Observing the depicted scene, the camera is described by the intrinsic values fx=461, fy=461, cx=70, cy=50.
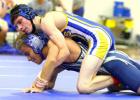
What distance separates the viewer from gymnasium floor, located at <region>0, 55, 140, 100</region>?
11.6 feet

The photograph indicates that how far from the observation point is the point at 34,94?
3.61 m

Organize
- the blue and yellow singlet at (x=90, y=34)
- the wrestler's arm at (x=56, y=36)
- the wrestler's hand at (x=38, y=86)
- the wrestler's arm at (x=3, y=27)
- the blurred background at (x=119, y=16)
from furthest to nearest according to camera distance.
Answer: the blurred background at (x=119, y=16) < the wrestler's arm at (x=3, y=27) < the blue and yellow singlet at (x=90, y=34) < the wrestler's hand at (x=38, y=86) < the wrestler's arm at (x=56, y=36)

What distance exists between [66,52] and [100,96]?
460mm

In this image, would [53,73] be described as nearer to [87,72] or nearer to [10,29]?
[87,72]

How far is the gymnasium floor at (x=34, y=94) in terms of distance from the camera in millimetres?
3547

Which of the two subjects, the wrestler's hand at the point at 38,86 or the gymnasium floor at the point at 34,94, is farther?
the wrestler's hand at the point at 38,86

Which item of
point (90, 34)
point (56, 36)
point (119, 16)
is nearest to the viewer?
point (56, 36)

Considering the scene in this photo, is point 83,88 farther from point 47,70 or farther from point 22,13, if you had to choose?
point 22,13

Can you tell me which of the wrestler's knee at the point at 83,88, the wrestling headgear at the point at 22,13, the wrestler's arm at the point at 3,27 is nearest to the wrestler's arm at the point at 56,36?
the wrestling headgear at the point at 22,13

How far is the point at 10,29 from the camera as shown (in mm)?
7934

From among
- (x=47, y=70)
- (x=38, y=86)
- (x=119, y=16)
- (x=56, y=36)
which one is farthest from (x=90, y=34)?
(x=119, y=16)

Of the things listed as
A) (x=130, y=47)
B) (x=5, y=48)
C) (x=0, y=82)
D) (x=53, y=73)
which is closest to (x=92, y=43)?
(x=53, y=73)

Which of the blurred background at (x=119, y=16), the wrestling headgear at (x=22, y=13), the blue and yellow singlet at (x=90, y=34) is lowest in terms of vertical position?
the blurred background at (x=119, y=16)

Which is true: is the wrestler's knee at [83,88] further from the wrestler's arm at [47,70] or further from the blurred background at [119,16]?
the blurred background at [119,16]
